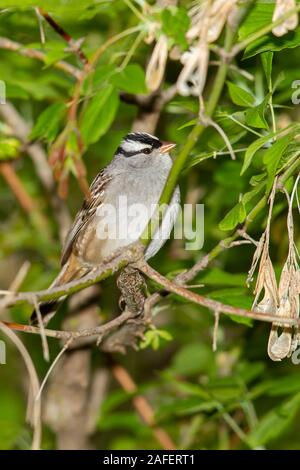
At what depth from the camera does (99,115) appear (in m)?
2.84

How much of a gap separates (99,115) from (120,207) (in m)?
1.54

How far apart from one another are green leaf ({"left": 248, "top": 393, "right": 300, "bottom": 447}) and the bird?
108cm

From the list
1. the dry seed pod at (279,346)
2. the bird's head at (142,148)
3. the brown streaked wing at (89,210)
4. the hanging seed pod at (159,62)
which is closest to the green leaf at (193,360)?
the brown streaked wing at (89,210)

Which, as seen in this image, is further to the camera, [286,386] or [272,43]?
[286,386]

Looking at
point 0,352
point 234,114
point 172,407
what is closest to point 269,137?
point 234,114

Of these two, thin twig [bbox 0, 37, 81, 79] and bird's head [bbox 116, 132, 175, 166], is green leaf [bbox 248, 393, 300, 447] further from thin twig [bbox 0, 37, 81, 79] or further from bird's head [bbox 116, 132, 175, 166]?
thin twig [bbox 0, 37, 81, 79]

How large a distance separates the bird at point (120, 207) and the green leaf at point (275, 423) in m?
1.08

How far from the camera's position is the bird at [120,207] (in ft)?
13.8

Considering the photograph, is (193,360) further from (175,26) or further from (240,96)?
(175,26)

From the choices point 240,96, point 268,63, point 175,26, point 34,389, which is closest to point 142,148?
point 240,96

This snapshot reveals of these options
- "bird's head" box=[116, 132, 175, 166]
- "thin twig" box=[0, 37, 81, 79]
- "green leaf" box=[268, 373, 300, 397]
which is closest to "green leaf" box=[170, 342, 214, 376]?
"green leaf" box=[268, 373, 300, 397]

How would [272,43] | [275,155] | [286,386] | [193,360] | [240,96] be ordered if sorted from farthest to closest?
1. [193,360]
2. [286,386]
3. [240,96]
4. [272,43]
5. [275,155]

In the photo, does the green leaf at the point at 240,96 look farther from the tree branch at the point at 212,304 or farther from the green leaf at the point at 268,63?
the tree branch at the point at 212,304

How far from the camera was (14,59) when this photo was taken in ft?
16.3
